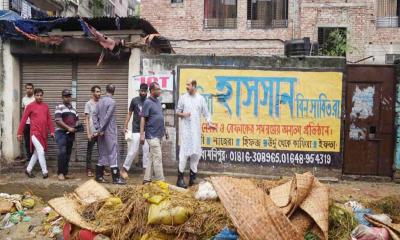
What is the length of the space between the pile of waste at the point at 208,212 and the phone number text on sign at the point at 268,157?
11.8ft

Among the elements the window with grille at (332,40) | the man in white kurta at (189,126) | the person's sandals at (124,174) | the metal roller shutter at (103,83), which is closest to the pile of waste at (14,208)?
the person's sandals at (124,174)

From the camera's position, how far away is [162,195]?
16.4 feet

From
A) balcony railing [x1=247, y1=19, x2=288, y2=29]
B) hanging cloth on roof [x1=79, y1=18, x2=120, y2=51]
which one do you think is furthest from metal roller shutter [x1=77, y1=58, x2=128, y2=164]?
balcony railing [x1=247, y1=19, x2=288, y2=29]

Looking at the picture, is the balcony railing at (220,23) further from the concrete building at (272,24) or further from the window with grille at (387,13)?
the window with grille at (387,13)

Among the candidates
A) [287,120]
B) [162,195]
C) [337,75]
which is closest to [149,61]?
[287,120]

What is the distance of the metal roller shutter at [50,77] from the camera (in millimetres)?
9602

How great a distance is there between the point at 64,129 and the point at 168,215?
4205 millimetres

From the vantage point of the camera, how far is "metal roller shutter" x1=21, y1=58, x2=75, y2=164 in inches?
378

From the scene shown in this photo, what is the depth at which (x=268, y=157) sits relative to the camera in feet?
29.3

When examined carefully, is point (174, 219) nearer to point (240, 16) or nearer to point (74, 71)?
point (74, 71)

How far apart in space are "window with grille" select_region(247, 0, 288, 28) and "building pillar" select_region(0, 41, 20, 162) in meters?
13.6

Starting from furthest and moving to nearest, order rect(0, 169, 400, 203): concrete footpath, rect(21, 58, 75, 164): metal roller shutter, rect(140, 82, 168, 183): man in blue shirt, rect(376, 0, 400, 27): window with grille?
rect(376, 0, 400, 27): window with grille → rect(21, 58, 75, 164): metal roller shutter → rect(0, 169, 400, 203): concrete footpath → rect(140, 82, 168, 183): man in blue shirt

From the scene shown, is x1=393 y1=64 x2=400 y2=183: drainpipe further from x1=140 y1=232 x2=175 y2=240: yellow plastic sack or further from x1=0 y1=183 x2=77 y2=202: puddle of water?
x1=0 y1=183 x2=77 y2=202: puddle of water

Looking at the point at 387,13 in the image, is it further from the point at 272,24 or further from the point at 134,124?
the point at 134,124
